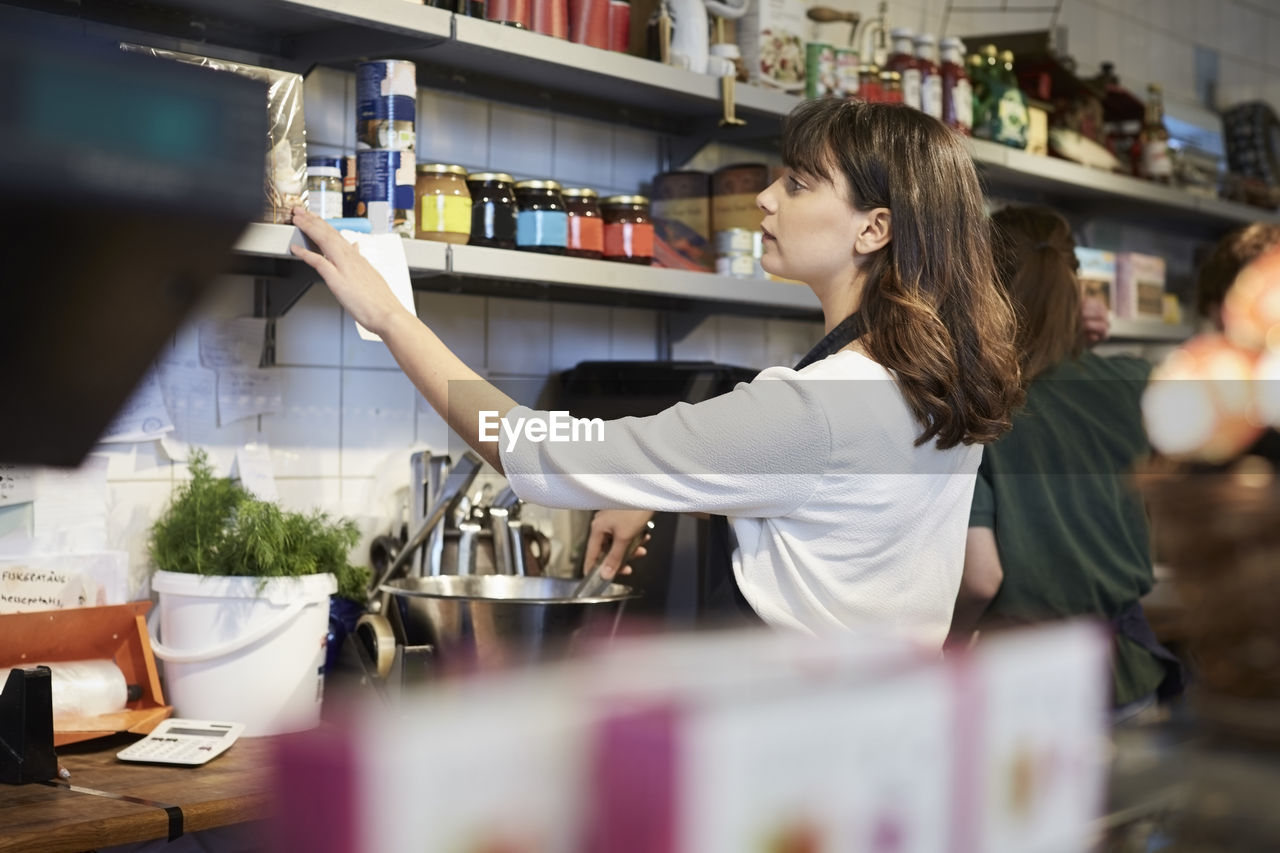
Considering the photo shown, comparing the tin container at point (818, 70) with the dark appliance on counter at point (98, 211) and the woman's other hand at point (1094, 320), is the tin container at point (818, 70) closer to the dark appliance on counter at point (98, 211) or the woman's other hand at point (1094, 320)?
the woman's other hand at point (1094, 320)

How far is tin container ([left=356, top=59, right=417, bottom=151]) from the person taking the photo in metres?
1.89

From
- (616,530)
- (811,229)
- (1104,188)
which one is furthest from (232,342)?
(1104,188)

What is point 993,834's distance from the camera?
374 mm

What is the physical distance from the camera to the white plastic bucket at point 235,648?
175cm

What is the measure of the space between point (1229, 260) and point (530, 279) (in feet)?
5.24

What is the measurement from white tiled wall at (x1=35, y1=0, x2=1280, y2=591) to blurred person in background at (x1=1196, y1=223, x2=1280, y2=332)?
838mm

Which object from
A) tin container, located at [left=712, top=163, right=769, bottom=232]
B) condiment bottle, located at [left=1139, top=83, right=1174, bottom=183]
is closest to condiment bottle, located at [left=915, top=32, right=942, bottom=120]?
tin container, located at [left=712, top=163, right=769, bottom=232]

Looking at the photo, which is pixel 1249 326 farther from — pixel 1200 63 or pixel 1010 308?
pixel 1200 63

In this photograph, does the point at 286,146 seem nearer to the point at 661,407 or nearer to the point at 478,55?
the point at 478,55

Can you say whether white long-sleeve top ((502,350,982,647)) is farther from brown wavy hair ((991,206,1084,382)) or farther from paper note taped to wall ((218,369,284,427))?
paper note taped to wall ((218,369,284,427))

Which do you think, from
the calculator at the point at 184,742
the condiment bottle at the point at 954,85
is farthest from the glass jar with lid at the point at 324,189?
the condiment bottle at the point at 954,85

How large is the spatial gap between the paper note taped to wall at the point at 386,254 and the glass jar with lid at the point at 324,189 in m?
0.07

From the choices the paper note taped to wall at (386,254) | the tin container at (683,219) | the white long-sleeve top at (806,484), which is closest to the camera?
the white long-sleeve top at (806,484)

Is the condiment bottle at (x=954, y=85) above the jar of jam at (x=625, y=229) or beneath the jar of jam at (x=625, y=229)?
above
